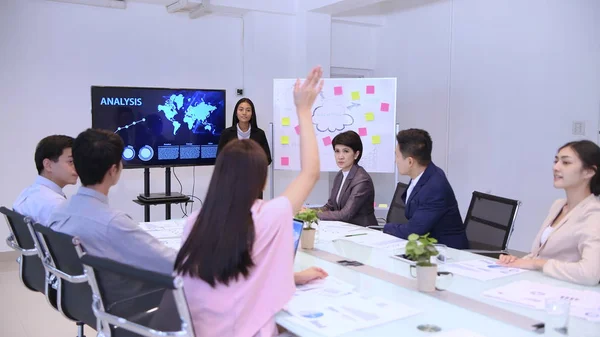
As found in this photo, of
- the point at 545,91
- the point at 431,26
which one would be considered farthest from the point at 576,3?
the point at 431,26

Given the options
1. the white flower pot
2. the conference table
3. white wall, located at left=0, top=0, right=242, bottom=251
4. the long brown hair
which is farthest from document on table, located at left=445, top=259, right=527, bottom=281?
white wall, located at left=0, top=0, right=242, bottom=251

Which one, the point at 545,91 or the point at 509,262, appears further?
the point at 545,91

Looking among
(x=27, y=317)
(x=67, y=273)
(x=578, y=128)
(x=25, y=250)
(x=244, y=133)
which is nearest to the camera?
(x=67, y=273)

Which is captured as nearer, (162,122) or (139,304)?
(139,304)

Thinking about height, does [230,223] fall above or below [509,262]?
above

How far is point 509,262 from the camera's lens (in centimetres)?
250

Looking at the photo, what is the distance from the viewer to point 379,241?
3.03m

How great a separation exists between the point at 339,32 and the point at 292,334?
5.70m

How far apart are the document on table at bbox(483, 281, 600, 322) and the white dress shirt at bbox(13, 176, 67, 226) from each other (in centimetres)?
200

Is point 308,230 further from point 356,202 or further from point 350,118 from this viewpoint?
point 350,118

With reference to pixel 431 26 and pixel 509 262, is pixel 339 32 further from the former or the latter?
pixel 509 262

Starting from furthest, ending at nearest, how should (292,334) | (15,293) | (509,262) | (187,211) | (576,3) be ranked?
(187,211), (576,3), (15,293), (509,262), (292,334)

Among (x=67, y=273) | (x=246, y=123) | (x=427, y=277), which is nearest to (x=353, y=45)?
(x=246, y=123)

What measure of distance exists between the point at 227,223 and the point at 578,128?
4316mm
